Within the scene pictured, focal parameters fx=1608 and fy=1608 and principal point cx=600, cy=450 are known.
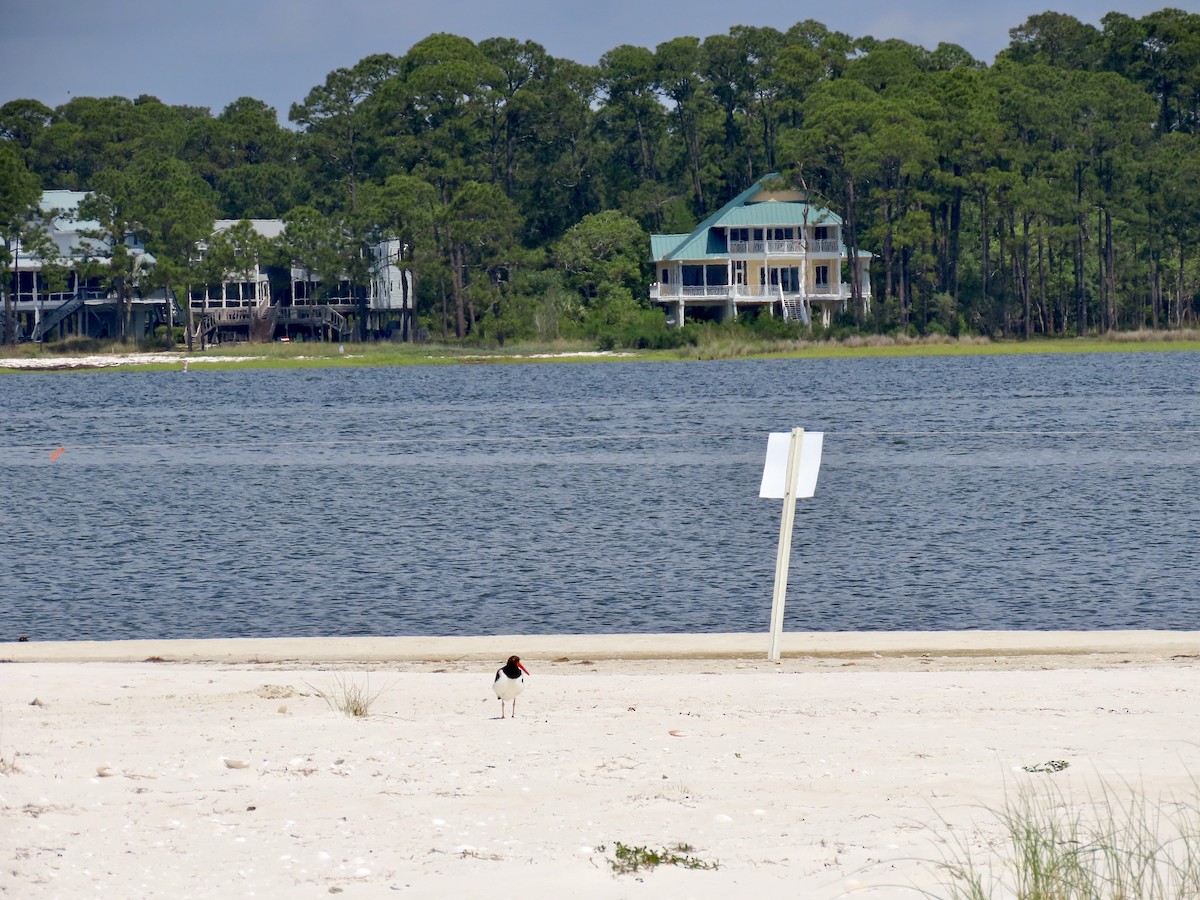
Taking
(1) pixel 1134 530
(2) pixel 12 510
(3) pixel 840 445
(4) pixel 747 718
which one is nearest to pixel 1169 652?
(4) pixel 747 718

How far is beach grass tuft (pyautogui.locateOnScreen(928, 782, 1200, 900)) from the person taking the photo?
6.38 metres

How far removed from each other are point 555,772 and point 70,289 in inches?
4093

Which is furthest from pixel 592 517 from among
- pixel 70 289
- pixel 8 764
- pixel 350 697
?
pixel 70 289

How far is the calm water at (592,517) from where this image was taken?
61.1ft

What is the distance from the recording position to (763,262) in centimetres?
9625

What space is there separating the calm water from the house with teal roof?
3124 cm

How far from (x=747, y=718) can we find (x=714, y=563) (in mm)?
12738

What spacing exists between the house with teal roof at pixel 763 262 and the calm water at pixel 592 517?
31.2 metres

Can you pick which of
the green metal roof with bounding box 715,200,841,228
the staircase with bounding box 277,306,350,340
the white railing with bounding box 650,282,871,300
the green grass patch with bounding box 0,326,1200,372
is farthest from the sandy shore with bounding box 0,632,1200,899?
the staircase with bounding box 277,306,350,340

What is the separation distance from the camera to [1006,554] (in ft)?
75.3

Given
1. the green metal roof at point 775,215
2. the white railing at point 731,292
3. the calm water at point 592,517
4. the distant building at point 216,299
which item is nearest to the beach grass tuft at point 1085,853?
the calm water at point 592,517

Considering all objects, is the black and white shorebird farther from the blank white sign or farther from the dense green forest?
the dense green forest

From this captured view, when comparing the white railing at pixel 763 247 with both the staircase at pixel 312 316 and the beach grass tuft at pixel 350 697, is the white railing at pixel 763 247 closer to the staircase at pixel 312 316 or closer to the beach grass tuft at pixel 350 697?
the staircase at pixel 312 316

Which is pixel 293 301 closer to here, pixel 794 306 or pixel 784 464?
pixel 794 306
